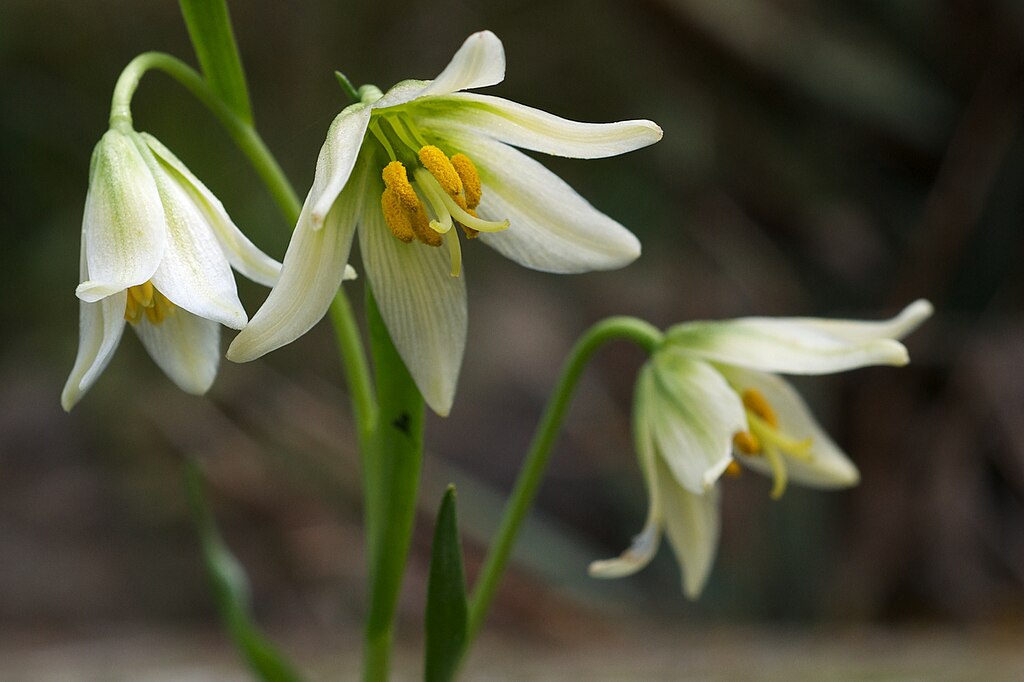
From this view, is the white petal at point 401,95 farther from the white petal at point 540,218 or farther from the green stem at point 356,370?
the green stem at point 356,370

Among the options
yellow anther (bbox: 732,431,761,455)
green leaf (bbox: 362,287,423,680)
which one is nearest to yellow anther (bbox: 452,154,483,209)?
green leaf (bbox: 362,287,423,680)

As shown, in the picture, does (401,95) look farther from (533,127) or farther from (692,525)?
(692,525)

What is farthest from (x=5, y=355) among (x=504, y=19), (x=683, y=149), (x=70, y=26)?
(x=683, y=149)

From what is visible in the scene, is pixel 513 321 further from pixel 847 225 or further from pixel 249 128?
pixel 249 128

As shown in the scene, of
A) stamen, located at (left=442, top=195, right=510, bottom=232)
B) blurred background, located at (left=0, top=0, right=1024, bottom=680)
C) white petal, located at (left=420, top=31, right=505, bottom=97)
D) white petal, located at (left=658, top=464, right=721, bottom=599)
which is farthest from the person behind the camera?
blurred background, located at (left=0, top=0, right=1024, bottom=680)

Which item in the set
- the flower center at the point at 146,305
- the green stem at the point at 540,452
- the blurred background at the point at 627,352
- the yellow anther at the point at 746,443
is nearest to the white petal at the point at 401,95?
the flower center at the point at 146,305

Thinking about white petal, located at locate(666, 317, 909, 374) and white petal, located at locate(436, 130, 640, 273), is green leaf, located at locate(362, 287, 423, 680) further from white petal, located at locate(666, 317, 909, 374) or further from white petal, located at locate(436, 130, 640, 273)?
white petal, located at locate(666, 317, 909, 374)
